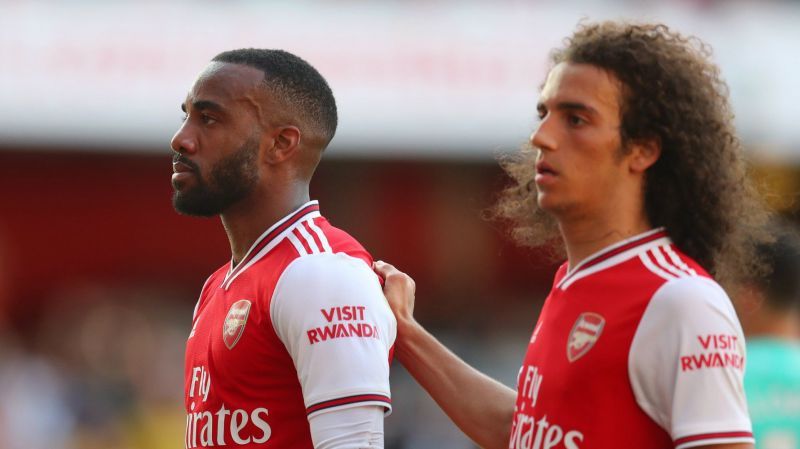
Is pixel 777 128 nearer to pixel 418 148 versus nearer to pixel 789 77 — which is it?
pixel 789 77

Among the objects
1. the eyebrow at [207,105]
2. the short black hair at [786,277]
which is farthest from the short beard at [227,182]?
the short black hair at [786,277]

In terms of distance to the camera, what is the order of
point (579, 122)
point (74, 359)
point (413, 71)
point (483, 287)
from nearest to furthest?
1. point (579, 122)
2. point (74, 359)
3. point (413, 71)
4. point (483, 287)

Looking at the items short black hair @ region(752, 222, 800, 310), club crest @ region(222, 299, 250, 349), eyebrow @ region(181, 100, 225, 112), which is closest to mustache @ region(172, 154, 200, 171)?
eyebrow @ region(181, 100, 225, 112)

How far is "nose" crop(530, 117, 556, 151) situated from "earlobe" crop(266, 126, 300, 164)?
878 millimetres

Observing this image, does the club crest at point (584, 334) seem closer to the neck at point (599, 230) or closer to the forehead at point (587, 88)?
the neck at point (599, 230)

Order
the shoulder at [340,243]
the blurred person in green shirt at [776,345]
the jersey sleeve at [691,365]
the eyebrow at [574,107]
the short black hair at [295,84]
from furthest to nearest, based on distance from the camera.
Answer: the blurred person in green shirt at [776,345]
the short black hair at [295,84]
the shoulder at [340,243]
the eyebrow at [574,107]
the jersey sleeve at [691,365]

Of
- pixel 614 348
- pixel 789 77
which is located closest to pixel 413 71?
pixel 789 77

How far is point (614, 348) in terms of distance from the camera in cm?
340

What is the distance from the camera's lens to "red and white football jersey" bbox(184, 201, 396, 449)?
369 centimetres

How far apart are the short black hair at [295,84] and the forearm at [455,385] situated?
0.75 m

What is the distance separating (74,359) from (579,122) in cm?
963

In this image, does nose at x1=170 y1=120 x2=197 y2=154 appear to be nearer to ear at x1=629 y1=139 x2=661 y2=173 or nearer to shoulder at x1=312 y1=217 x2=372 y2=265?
shoulder at x1=312 y1=217 x2=372 y2=265

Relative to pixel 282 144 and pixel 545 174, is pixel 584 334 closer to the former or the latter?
pixel 545 174

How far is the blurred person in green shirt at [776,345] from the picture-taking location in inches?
213
